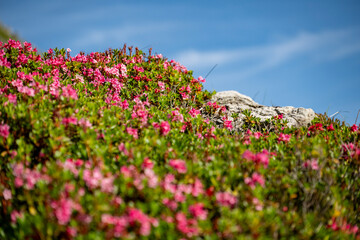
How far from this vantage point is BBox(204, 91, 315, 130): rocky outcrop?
25.7 feet

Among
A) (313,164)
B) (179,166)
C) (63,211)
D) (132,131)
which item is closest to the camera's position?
(63,211)

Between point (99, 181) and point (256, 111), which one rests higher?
point (256, 111)

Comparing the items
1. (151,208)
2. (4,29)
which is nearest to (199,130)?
(151,208)

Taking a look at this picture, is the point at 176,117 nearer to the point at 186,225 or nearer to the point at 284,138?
the point at 284,138

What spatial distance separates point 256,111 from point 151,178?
6172mm

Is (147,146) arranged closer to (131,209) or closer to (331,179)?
(131,209)

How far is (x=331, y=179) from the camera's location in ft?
12.3

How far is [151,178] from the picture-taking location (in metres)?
3.02

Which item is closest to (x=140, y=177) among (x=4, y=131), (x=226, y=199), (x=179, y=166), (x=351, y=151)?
(x=179, y=166)

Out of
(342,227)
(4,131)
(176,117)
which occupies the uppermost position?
(176,117)

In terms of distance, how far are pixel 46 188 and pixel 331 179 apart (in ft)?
11.8

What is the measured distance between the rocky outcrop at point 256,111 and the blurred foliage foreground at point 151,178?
141 cm

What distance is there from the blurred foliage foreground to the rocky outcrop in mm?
1412

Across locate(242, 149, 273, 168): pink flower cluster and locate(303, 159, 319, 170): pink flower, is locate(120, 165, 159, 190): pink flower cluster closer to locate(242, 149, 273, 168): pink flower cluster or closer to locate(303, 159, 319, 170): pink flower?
locate(242, 149, 273, 168): pink flower cluster
